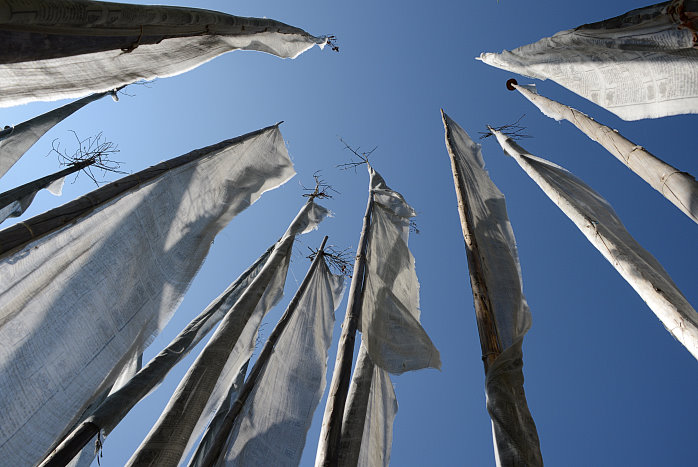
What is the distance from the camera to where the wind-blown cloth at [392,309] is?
11.5 feet

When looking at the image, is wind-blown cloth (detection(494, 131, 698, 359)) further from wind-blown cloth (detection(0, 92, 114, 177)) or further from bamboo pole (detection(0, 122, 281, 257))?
wind-blown cloth (detection(0, 92, 114, 177))

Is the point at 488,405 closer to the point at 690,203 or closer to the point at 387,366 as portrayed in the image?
the point at 387,366

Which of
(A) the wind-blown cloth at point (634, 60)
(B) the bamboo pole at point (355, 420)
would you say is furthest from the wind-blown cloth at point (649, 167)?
(B) the bamboo pole at point (355, 420)

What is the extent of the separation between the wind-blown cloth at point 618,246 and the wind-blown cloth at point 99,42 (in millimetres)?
3013

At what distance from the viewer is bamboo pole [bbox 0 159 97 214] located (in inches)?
197

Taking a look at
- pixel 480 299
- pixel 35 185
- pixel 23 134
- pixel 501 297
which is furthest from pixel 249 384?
pixel 23 134

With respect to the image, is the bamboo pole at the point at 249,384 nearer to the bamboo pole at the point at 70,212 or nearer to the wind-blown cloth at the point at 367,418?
the wind-blown cloth at the point at 367,418

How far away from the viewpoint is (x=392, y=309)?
12.7 ft

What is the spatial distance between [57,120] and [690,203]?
781cm

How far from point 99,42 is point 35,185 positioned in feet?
14.8

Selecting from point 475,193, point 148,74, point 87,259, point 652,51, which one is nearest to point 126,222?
point 87,259

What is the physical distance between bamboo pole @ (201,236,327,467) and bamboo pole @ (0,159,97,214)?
10.7 feet

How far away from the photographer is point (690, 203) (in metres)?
2.46

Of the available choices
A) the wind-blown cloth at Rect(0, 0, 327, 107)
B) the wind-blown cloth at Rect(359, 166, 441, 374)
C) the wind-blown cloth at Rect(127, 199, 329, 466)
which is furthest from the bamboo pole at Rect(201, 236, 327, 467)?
the wind-blown cloth at Rect(0, 0, 327, 107)
